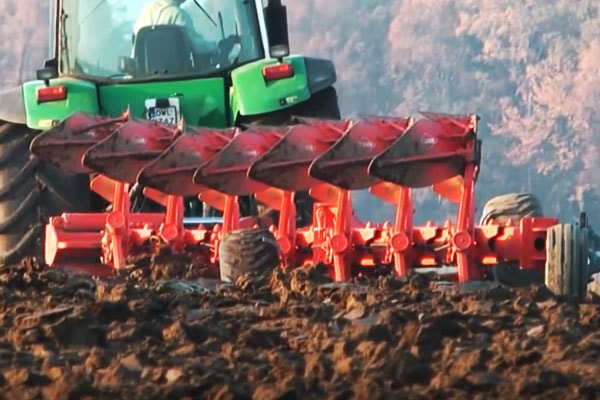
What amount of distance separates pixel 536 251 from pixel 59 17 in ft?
12.1

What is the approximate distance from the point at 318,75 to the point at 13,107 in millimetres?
1542

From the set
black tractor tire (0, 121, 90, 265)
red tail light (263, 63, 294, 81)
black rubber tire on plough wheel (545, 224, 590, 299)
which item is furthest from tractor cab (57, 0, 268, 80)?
black rubber tire on plough wheel (545, 224, 590, 299)

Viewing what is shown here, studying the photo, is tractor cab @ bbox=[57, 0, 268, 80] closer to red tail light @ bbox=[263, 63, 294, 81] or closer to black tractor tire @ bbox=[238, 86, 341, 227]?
black tractor tire @ bbox=[238, 86, 341, 227]

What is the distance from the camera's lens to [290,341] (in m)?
6.58

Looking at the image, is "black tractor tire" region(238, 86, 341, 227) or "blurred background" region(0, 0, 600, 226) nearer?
"black tractor tire" region(238, 86, 341, 227)

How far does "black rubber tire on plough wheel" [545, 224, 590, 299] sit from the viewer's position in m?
8.80

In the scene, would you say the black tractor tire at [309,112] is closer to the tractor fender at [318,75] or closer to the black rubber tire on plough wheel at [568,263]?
the tractor fender at [318,75]

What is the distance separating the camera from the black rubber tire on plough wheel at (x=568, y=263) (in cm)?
880

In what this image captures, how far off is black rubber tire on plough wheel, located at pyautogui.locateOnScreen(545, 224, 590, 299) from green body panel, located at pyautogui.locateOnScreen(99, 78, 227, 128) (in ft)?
9.75

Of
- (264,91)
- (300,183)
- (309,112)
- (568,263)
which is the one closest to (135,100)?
(264,91)

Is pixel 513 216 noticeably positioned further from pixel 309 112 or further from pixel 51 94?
pixel 51 94

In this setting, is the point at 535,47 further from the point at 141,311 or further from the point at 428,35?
the point at 141,311

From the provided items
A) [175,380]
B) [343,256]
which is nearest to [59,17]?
[343,256]

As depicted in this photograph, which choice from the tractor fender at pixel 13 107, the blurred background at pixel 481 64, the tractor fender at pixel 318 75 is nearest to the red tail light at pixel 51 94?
the tractor fender at pixel 13 107
